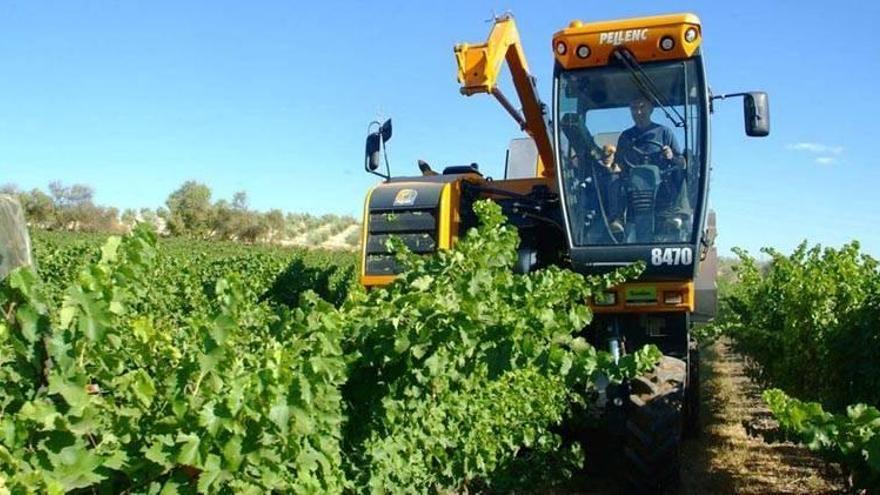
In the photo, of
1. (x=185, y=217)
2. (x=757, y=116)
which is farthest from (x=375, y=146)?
(x=185, y=217)

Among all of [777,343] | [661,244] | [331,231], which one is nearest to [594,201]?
[661,244]

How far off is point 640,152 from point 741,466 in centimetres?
299

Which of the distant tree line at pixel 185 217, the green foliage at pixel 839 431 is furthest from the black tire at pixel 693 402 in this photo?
the distant tree line at pixel 185 217

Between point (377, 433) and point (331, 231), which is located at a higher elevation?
point (331, 231)

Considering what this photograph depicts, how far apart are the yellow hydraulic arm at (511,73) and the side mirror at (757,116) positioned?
77.5 inches

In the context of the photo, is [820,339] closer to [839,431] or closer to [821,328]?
[821,328]

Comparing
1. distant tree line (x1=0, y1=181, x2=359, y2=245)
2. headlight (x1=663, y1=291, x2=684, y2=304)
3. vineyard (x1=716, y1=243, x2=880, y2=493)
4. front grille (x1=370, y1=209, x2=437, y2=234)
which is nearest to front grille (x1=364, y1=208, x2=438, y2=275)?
front grille (x1=370, y1=209, x2=437, y2=234)

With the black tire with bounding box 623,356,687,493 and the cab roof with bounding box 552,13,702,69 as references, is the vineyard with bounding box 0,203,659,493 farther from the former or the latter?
the cab roof with bounding box 552,13,702,69

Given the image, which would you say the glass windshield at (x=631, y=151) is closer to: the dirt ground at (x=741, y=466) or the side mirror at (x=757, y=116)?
the side mirror at (x=757, y=116)

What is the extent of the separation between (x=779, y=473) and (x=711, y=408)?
3531mm

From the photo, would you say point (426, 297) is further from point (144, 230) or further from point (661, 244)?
point (661, 244)

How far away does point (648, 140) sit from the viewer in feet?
20.9

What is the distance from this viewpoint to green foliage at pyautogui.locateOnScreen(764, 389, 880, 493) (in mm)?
2760

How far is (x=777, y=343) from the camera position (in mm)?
7684
